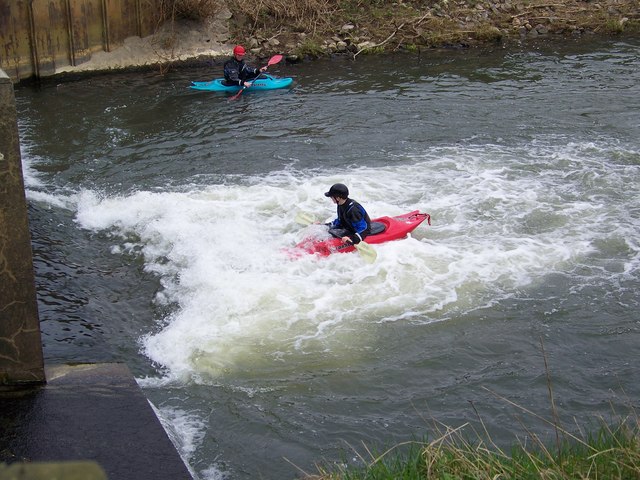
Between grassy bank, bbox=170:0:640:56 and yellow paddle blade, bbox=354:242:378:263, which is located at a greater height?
grassy bank, bbox=170:0:640:56

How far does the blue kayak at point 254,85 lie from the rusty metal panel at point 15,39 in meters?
3.68

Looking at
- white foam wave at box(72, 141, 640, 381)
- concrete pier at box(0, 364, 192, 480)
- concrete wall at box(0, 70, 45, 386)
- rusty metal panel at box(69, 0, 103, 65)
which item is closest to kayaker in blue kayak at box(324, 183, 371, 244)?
white foam wave at box(72, 141, 640, 381)

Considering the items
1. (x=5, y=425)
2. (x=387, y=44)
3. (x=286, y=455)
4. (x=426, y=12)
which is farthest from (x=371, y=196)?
(x=426, y=12)

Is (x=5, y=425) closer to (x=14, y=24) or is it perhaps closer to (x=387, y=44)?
(x=14, y=24)

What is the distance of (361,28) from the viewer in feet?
65.7

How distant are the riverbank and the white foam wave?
7.03 metres

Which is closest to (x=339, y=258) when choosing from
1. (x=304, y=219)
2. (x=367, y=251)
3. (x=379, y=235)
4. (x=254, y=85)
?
(x=367, y=251)

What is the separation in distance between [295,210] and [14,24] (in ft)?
28.7

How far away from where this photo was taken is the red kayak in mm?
9742

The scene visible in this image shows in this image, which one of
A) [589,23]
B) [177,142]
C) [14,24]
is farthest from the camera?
[589,23]

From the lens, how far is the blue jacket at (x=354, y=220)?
9570mm

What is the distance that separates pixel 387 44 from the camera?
19.6 metres

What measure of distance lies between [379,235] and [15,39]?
10517mm

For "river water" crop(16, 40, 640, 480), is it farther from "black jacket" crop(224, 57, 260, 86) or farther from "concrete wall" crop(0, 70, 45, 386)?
"concrete wall" crop(0, 70, 45, 386)
